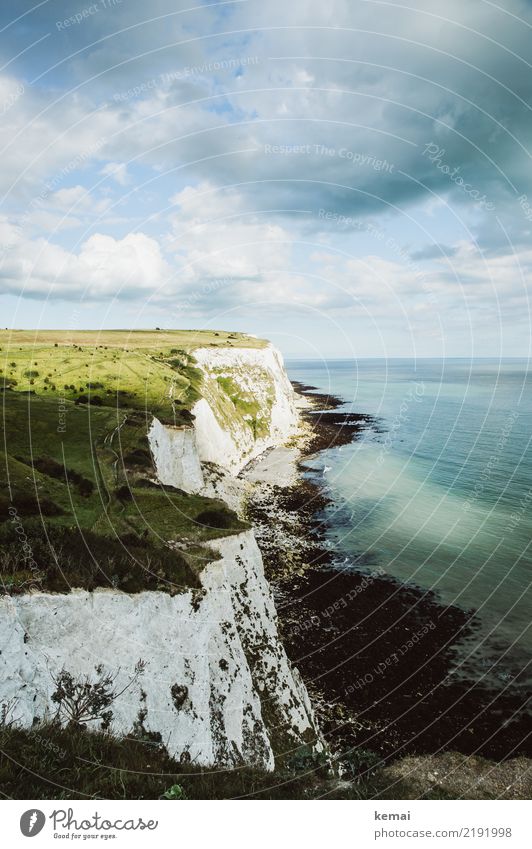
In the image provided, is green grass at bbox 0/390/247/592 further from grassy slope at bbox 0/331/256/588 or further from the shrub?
the shrub

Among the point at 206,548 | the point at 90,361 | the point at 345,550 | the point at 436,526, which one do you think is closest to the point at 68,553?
the point at 206,548

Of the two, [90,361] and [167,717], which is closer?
[167,717]

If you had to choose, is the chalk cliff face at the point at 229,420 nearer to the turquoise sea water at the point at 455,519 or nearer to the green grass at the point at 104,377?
the green grass at the point at 104,377

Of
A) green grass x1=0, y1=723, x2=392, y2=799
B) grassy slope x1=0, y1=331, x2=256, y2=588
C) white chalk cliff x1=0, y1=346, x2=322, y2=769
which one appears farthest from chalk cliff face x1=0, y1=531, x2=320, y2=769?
grassy slope x1=0, y1=331, x2=256, y2=588

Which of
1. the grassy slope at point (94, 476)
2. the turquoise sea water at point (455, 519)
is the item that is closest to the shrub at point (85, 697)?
the grassy slope at point (94, 476)

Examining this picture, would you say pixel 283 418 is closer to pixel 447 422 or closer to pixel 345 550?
pixel 447 422

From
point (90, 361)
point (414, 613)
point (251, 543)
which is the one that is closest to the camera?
point (251, 543)

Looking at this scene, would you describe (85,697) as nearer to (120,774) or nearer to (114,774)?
(114,774)
